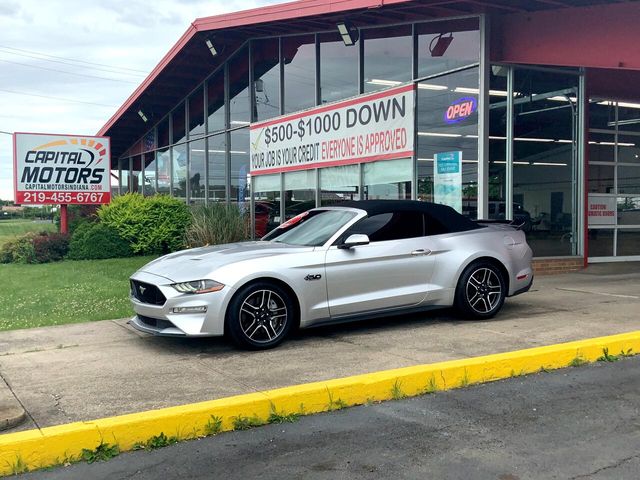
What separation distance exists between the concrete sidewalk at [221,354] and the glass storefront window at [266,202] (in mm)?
9289

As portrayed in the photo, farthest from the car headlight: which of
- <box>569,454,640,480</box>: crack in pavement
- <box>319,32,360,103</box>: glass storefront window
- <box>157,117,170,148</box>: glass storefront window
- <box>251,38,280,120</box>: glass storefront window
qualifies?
<box>157,117,170,148</box>: glass storefront window

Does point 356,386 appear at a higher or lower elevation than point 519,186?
lower

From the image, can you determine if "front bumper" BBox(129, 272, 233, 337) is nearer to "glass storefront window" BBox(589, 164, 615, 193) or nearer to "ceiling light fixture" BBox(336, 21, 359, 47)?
"ceiling light fixture" BBox(336, 21, 359, 47)

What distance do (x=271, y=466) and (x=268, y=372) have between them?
181 cm

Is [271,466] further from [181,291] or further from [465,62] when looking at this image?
[465,62]

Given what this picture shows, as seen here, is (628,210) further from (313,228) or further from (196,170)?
(196,170)

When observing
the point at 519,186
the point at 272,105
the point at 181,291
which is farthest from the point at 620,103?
the point at 181,291

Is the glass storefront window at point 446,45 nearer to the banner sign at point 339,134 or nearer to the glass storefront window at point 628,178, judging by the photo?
the banner sign at point 339,134

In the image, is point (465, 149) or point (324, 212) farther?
point (465, 149)

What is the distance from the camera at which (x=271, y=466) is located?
3.86m

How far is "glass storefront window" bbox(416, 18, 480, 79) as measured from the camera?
11.7m

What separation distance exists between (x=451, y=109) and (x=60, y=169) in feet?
41.0

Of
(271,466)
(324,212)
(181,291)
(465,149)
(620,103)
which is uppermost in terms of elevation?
(620,103)

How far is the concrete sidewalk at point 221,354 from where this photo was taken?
5.05 m
